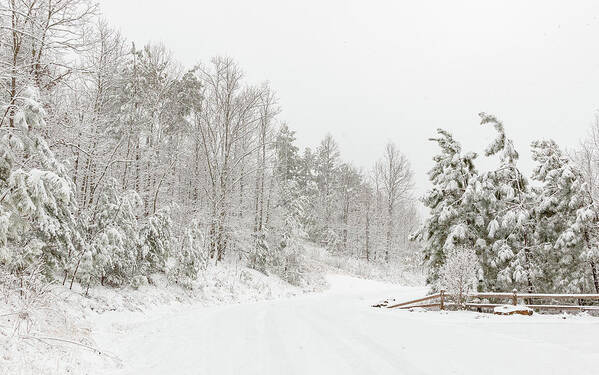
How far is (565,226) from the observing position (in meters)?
18.0

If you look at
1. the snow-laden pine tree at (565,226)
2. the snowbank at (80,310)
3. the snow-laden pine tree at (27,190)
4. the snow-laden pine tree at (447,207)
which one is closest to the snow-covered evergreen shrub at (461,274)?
the snow-laden pine tree at (447,207)

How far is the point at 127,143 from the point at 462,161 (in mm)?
18284

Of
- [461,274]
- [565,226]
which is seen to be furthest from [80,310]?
[565,226]

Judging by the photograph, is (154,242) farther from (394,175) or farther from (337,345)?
(394,175)

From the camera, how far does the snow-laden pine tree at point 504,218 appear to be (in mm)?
17891

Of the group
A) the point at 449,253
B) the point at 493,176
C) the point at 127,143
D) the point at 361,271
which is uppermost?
the point at 127,143

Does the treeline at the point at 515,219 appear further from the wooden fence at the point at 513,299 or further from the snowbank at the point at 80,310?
the snowbank at the point at 80,310

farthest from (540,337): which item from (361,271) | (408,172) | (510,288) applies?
(408,172)

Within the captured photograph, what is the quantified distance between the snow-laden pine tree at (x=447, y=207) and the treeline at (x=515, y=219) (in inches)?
1.9

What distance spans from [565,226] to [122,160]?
1949 cm

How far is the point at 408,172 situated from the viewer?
49.3 metres

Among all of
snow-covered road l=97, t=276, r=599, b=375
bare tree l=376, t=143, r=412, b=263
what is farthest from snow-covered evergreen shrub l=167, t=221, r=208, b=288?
bare tree l=376, t=143, r=412, b=263

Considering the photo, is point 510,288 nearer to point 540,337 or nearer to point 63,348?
point 540,337

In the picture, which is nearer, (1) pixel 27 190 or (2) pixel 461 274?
(1) pixel 27 190
